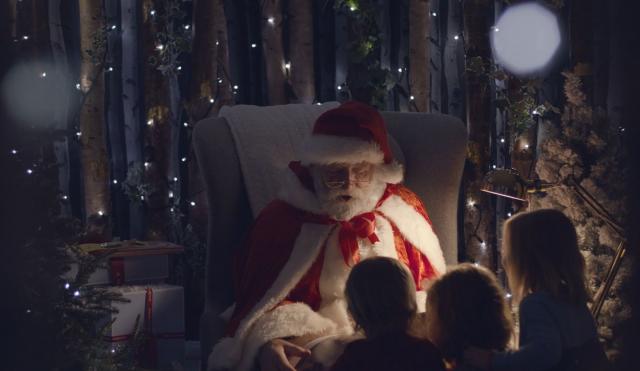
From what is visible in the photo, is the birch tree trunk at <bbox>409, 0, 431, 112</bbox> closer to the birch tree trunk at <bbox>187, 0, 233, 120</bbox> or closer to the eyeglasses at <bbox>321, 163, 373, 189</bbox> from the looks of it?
the birch tree trunk at <bbox>187, 0, 233, 120</bbox>

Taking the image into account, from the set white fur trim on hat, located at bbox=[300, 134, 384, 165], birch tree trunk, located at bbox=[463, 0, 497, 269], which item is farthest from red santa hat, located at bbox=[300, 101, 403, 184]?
birch tree trunk, located at bbox=[463, 0, 497, 269]

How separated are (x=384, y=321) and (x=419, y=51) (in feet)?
9.24

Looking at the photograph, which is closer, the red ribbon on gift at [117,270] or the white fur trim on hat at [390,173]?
the white fur trim on hat at [390,173]

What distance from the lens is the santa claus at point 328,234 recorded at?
2.42 meters

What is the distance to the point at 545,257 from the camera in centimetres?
214

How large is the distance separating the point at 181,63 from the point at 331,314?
103 inches

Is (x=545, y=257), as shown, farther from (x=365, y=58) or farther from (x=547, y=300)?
(x=365, y=58)

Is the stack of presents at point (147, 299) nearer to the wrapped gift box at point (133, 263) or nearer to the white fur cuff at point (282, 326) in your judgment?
the wrapped gift box at point (133, 263)

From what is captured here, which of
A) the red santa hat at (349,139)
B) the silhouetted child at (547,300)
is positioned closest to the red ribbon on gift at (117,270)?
the red santa hat at (349,139)

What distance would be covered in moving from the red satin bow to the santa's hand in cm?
35

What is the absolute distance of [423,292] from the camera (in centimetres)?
248

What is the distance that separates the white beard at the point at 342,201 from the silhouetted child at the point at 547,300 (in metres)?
0.52

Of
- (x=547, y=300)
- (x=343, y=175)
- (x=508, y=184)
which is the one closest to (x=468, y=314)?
(x=547, y=300)

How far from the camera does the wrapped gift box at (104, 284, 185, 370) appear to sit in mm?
3730
